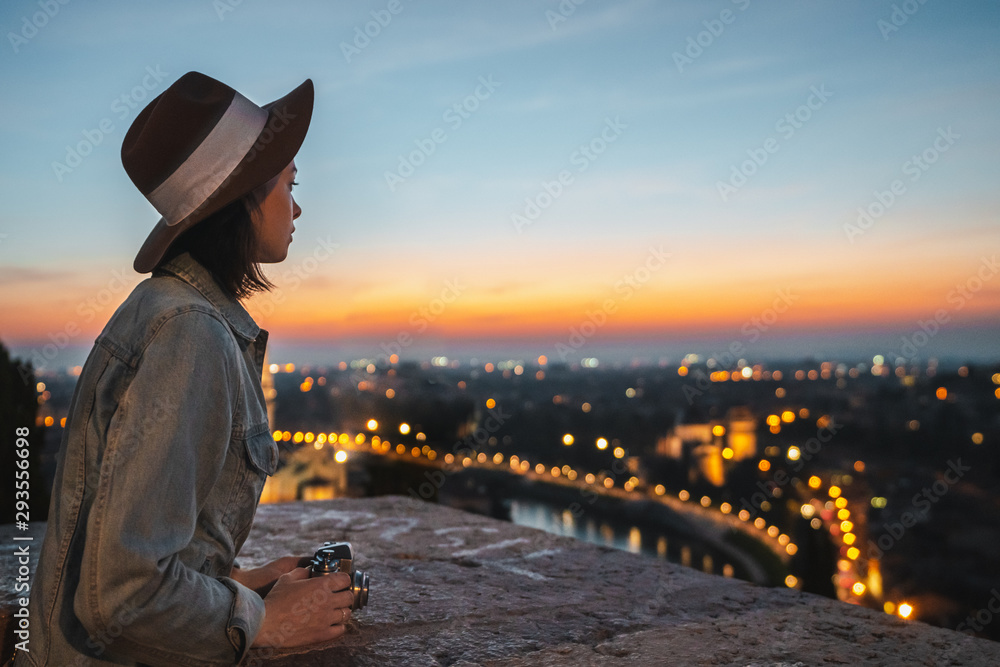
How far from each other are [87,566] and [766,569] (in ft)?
92.0

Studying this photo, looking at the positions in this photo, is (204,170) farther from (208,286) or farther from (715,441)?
(715,441)

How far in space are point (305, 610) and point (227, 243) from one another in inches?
29.6

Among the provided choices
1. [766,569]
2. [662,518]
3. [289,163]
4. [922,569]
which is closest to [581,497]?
[662,518]

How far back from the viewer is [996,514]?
114ft

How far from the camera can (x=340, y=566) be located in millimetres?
1672

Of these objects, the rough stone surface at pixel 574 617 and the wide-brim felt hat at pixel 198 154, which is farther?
the rough stone surface at pixel 574 617

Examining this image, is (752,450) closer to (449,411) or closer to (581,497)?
(581,497)
